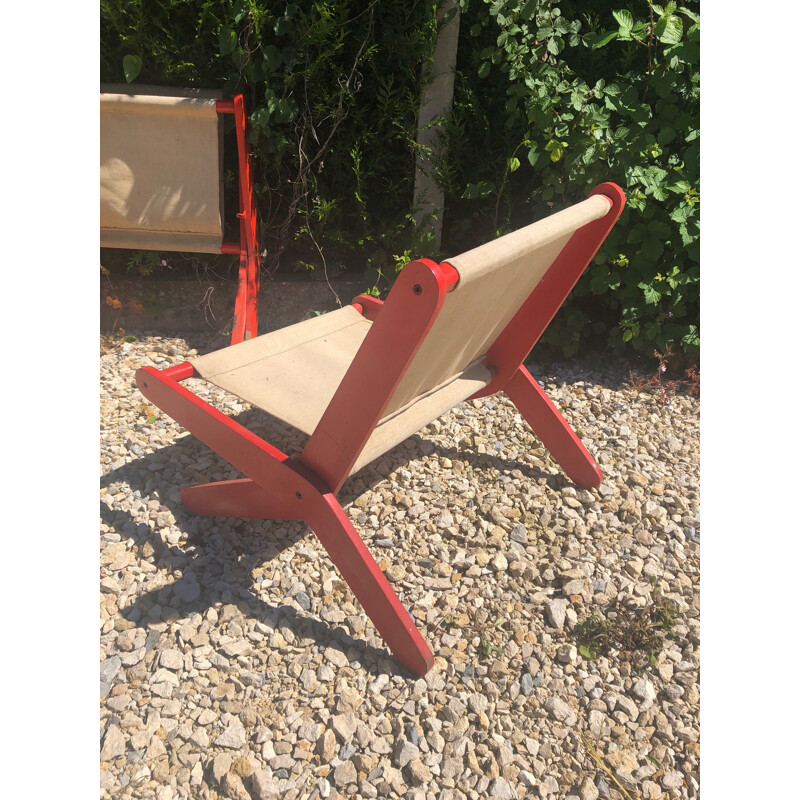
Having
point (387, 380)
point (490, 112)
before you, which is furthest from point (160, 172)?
point (387, 380)

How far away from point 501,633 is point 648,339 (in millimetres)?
1959

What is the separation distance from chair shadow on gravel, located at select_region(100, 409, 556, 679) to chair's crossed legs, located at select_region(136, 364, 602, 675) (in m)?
0.10

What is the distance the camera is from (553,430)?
2.50 meters

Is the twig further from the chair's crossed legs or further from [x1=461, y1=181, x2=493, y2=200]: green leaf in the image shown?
[x1=461, y1=181, x2=493, y2=200]: green leaf

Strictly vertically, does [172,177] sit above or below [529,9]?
below

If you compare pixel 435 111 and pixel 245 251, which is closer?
pixel 435 111

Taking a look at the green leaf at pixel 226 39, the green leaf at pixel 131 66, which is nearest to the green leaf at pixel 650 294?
the green leaf at pixel 226 39

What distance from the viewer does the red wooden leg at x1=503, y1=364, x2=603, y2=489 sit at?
2.46 m

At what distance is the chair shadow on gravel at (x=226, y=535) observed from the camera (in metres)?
1.92

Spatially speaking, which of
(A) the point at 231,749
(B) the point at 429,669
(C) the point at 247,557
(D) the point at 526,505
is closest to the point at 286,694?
(A) the point at 231,749

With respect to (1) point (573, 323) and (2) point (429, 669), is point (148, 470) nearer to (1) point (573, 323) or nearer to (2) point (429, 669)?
(2) point (429, 669)

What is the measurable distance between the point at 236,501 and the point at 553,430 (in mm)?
1169

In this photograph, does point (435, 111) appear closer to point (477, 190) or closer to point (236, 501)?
point (477, 190)

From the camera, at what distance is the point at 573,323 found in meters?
3.38
